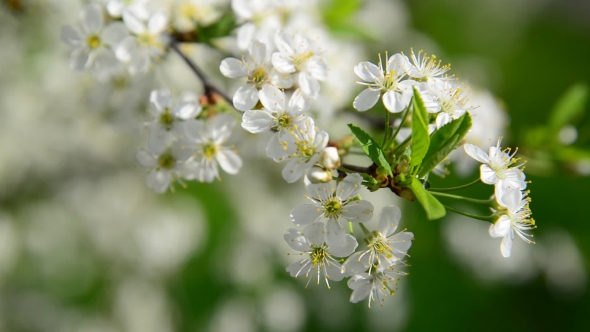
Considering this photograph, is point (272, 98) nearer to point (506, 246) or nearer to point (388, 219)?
point (388, 219)

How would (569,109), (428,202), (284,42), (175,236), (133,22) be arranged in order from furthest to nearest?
(175,236) < (569,109) < (133,22) < (284,42) < (428,202)

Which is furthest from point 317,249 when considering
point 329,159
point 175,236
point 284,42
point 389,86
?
point 175,236

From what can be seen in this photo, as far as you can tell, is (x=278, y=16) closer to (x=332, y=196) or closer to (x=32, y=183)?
(x=332, y=196)

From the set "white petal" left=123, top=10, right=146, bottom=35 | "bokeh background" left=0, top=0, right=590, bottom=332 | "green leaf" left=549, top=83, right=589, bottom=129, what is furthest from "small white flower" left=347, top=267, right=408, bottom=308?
"green leaf" left=549, top=83, right=589, bottom=129

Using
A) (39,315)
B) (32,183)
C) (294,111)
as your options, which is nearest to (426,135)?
(294,111)

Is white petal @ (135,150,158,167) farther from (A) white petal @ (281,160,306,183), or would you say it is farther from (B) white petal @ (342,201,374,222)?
(B) white petal @ (342,201,374,222)

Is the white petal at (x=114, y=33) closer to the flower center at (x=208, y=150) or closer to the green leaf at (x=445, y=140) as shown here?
the flower center at (x=208, y=150)
